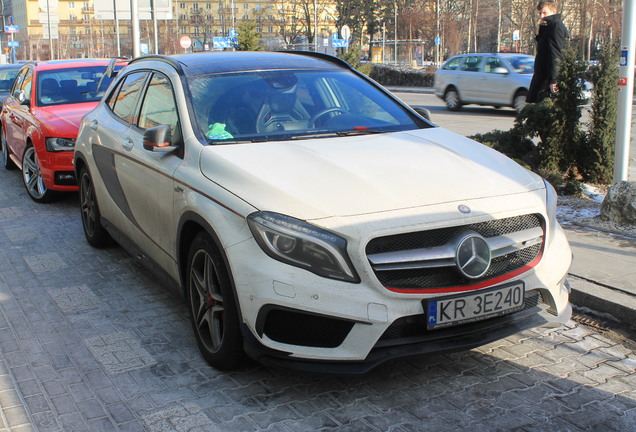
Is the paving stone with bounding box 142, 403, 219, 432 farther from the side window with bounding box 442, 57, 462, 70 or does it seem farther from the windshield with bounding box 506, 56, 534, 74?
the side window with bounding box 442, 57, 462, 70

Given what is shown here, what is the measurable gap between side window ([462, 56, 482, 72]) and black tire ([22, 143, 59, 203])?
1550 centimetres

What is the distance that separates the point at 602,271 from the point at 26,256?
15.7ft

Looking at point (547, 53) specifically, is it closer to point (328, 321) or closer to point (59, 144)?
point (59, 144)

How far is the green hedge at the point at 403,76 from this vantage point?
37031 millimetres

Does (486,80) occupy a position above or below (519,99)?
above

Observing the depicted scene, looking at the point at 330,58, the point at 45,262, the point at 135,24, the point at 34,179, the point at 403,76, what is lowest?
the point at 45,262

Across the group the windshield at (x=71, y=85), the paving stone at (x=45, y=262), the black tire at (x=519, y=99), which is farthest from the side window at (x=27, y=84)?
the black tire at (x=519, y=99)

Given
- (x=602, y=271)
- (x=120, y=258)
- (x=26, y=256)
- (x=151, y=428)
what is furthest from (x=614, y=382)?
(x=26, y=256)

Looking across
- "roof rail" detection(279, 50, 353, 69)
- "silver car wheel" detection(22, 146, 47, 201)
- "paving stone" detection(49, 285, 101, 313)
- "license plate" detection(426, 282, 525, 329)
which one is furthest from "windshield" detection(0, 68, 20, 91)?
"license plate" detection(426, 282, 525, 329)

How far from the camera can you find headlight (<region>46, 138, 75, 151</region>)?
8.38 metres

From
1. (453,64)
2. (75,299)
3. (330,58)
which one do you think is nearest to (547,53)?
(330,58)

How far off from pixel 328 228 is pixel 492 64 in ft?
62.4

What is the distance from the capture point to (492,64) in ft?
70.1

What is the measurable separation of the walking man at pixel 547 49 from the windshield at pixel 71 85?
18.1ft
